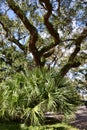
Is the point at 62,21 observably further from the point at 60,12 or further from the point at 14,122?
the point at 14,122

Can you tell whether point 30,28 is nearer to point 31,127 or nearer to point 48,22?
point 48,22

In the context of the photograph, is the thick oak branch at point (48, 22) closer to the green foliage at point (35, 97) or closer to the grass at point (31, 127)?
the green foliage at point (35, 97)

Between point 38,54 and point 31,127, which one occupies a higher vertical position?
point 38,54

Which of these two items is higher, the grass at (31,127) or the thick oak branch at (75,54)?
the thick oak branch at (75,54)

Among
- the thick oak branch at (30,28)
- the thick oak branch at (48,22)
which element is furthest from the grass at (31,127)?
the thick oak branch at (48,22)

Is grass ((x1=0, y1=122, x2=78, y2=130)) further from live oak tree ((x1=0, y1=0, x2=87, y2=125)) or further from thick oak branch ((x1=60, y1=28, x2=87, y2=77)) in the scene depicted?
thick oak branch ((x1=60, y1=28, x2=87, y2=77))

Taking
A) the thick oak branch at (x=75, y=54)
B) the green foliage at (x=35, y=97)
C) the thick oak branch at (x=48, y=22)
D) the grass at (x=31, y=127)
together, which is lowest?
the grass at (x=31, y=127)

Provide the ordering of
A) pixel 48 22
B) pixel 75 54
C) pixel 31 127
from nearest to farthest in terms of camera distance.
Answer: pixel 31 127 < pixel 48 22 < pixel 75 54

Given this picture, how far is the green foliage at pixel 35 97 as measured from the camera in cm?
1120

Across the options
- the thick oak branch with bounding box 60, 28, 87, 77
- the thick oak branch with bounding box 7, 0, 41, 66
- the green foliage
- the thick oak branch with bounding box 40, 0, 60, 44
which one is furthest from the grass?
the thick oak branch with bounding box 40, 0, 60, 44

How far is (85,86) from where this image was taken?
2898cm

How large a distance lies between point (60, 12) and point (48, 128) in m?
5.71

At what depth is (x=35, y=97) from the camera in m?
11.5

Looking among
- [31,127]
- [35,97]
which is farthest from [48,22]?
[31,127]
